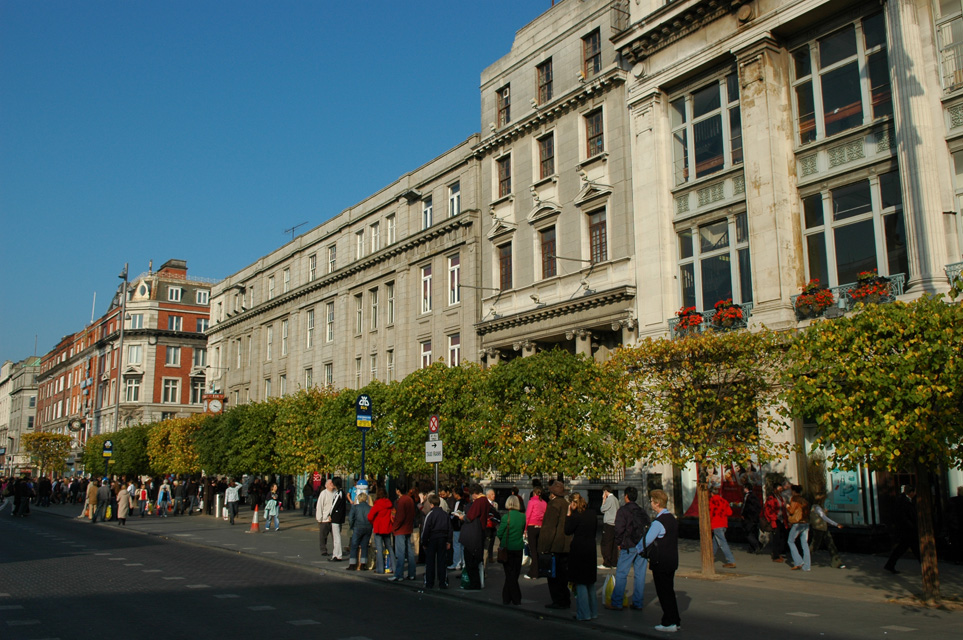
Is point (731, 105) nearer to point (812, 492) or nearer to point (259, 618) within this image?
point (812, 492)

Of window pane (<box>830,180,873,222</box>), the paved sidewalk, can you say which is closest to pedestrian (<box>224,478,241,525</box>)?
the paved sidewalk

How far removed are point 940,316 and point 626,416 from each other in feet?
23.9

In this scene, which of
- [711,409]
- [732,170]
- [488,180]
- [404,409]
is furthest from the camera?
[488,180]

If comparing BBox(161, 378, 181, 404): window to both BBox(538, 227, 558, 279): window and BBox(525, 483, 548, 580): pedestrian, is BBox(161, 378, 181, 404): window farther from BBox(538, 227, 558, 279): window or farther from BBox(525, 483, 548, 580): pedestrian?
BBox(525, 483, 548, 580): pedestrian

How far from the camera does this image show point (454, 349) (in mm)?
35062

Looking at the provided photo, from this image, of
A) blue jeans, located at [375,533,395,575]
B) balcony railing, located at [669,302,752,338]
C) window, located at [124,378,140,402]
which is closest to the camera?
blue jeans, located at [375,533,395,575]

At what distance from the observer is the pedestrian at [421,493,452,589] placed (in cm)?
1412

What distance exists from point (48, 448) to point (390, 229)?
62.5 meters

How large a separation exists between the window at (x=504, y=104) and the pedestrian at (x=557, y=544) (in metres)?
24.1

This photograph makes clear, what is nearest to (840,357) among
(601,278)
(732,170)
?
(732,170)

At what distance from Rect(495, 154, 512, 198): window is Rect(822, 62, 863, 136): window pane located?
13840 mm

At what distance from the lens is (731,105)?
947 inches

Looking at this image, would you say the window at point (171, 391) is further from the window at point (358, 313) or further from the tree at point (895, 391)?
the tree at point (895, 391)

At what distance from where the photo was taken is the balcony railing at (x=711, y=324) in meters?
22.5
